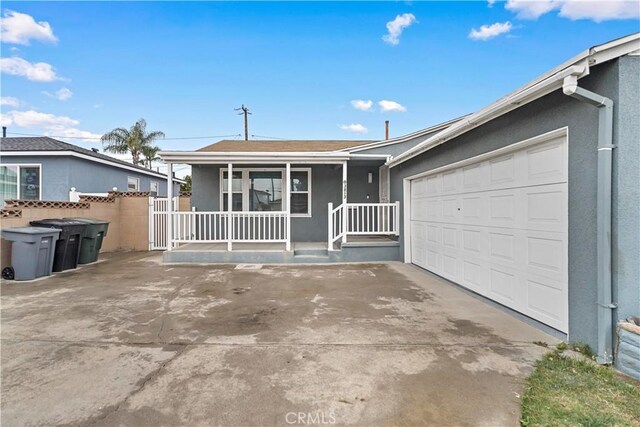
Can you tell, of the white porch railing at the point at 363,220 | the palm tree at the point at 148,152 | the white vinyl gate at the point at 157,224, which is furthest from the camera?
the palm tree at the point at 148,152

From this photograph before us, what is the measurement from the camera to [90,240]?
8055 millimetres

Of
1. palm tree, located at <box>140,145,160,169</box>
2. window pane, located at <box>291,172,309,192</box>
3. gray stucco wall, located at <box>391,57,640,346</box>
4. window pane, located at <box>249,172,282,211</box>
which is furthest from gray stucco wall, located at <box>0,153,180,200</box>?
gray stucco wall, located at <box>391,57,640,346</box>

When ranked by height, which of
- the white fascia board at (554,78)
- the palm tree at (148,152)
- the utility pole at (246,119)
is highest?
the utility pole at (246,119)

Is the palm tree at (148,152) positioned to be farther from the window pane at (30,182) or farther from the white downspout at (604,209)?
the white downspout at (604,209)

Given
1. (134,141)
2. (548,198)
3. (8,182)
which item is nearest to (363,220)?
(548,198)

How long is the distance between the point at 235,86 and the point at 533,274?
15.2m

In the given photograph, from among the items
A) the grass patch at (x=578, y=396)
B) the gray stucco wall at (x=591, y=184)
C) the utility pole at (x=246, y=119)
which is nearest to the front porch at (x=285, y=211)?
the gray stucco wall at (x=591, y=184)

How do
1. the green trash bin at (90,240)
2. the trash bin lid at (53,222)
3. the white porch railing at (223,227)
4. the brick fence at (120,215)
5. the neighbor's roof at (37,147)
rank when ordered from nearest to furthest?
1. the trash bin lid at (53,222)
2. the green trash bin at (90,240)
3. the white porch railing at (223,227)
4. the brick fence at (120,215)
5. the neighbor's roof at (37,147)

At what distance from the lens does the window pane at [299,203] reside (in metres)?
10.0

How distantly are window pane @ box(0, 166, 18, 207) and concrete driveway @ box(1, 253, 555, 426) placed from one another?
8137mm

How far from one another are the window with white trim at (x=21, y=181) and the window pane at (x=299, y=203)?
31.4 feet

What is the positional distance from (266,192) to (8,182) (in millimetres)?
9715

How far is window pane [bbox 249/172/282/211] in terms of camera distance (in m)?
9.91

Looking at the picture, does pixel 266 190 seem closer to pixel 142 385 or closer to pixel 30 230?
pixel 30 230
